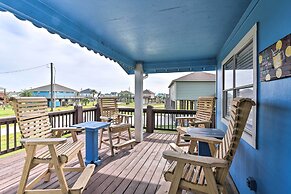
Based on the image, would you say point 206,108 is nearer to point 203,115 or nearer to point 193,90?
point 203,115

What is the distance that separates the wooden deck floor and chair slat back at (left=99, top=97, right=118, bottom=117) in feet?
4.13

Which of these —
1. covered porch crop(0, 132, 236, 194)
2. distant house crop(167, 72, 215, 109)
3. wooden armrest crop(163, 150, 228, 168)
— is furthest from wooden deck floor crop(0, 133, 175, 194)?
distant house crop(167, 72, 215, 109)

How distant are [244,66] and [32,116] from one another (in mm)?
3109

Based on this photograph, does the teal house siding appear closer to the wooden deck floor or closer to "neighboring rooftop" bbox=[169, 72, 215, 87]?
"neighboring rooftop" bbox=[169, 72, 215, 87]

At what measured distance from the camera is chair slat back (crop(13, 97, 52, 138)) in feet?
7.28

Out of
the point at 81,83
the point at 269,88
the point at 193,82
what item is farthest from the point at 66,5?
the point at 81,83

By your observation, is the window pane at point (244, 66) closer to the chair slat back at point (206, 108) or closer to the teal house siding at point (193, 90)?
the chair slat back at point (206, 108)

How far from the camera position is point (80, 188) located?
6.35 ft

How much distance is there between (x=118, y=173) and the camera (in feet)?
9.31

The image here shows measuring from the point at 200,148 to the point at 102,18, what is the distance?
98.4 inches

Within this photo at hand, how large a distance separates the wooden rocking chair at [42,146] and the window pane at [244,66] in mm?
2379

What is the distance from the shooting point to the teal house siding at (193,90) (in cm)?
1265

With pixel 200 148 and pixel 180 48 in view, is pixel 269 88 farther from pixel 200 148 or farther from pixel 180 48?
pixel 180 48

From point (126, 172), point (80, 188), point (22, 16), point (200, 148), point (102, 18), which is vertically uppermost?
point (102, 18)
